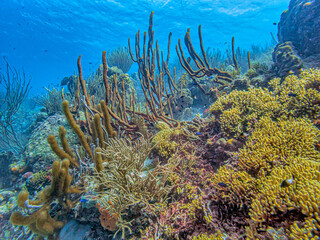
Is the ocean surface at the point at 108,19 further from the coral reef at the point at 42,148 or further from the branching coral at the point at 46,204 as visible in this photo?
the branching coral at the point at 46,204

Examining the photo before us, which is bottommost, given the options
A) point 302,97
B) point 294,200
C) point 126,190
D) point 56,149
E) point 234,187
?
point 294,200

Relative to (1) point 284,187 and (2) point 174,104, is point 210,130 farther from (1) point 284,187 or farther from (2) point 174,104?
(2) point 174,104

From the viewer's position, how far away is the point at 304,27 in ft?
21.3

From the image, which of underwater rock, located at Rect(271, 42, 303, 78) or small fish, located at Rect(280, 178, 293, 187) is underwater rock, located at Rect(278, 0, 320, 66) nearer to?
underwater rock, located at Rect(271, 42, 303, 78)

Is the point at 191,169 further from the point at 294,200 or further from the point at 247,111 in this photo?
the point at 247,111

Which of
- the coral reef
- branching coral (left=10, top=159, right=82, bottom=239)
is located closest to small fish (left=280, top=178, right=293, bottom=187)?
branching coral (left=10, top=159, right=82, bottom=239)

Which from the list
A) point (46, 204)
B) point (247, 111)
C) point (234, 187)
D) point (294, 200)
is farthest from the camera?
point (247, 111)

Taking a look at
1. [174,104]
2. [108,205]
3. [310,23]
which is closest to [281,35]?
[310,23]

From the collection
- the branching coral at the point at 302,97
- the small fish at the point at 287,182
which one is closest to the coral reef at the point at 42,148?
the small fish at the point at 287,182

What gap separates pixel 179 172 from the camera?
293cm

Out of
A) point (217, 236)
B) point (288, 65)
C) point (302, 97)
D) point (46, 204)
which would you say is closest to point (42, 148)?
point (46, 204)

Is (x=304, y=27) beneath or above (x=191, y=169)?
above

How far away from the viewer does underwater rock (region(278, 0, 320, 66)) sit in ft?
19.9

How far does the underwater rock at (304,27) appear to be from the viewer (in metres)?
6.06
